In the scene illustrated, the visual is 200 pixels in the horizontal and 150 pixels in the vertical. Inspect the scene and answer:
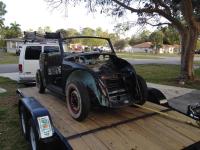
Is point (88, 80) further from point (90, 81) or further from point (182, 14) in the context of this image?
point (182, 14)

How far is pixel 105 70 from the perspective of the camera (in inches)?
176

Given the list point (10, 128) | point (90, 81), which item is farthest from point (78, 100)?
point (10, 128)

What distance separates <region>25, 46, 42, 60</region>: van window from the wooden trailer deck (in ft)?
21.2

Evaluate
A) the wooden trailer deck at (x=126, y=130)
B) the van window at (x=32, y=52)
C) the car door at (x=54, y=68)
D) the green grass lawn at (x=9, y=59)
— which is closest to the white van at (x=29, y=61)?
the van window at (x=32, y=52)

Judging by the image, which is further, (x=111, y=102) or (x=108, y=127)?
(x=111, y=102)

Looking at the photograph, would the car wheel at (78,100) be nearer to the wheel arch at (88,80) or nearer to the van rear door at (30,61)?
the wheel arch at (88,80)

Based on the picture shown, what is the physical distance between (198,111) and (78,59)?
2310 millimetres

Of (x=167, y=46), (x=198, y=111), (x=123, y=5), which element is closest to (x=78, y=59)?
(x=198, y=111)

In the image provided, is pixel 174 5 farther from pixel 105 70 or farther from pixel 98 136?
pixel 98 136

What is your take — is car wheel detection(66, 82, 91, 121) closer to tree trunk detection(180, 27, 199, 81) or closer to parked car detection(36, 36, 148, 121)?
parked car detection(36, 36, 148, 121)

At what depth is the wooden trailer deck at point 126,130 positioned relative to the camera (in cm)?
319

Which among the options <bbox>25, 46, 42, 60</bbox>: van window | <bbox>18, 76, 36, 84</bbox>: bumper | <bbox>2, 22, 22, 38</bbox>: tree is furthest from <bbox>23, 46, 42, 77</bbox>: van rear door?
<bbox>2, 22, 22, 38</bbox>: tree

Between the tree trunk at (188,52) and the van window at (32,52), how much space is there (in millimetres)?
6806

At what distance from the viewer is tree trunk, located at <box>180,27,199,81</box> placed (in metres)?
11.9
